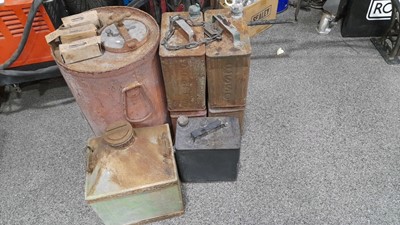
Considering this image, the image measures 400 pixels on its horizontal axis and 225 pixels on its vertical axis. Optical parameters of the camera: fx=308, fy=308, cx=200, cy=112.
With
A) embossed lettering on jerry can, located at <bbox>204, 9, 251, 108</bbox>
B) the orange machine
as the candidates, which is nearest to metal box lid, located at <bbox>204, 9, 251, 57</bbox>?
embossed lettering on jerry can, located at <bbox>204, 9, 251, 108</bbox>

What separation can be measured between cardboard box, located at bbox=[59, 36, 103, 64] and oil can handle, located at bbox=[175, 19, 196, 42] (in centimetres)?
33

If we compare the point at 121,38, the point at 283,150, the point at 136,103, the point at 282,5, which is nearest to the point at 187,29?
the point at 121,38

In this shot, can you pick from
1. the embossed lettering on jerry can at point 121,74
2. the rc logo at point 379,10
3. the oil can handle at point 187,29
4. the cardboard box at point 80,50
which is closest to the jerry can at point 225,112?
the embossed lettering on jerry can at point 121,74

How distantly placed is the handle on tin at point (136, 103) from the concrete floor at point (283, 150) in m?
0.42

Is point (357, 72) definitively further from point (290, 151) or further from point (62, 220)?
point (62, 220)

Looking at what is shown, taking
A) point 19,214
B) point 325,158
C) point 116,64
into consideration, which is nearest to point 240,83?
point 116,64

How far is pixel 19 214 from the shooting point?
4.77 ft

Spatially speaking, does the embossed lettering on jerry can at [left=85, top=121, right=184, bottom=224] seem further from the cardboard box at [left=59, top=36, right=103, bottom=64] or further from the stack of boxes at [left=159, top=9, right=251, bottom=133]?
the cardboard box at [left=59, top=36, right=103, bottom=64]

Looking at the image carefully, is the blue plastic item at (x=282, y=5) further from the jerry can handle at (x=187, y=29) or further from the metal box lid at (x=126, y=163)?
the metal box lid at (x=126, y=163)

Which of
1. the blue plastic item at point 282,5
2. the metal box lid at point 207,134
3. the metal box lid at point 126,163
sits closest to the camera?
the metal box lid at point 126,163

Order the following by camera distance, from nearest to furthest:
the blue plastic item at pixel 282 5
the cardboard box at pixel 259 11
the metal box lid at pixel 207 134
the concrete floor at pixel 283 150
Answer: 1. the metal box lid at pixel 207 134
2. the concrete floor at pixel 283 150
3. the cardboard box at pixel 259 11
4. the blue plastic item at pixel 282 5

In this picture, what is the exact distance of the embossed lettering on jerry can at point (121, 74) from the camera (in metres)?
1.19

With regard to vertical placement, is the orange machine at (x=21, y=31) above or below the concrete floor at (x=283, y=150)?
above

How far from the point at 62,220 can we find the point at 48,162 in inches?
14.4
